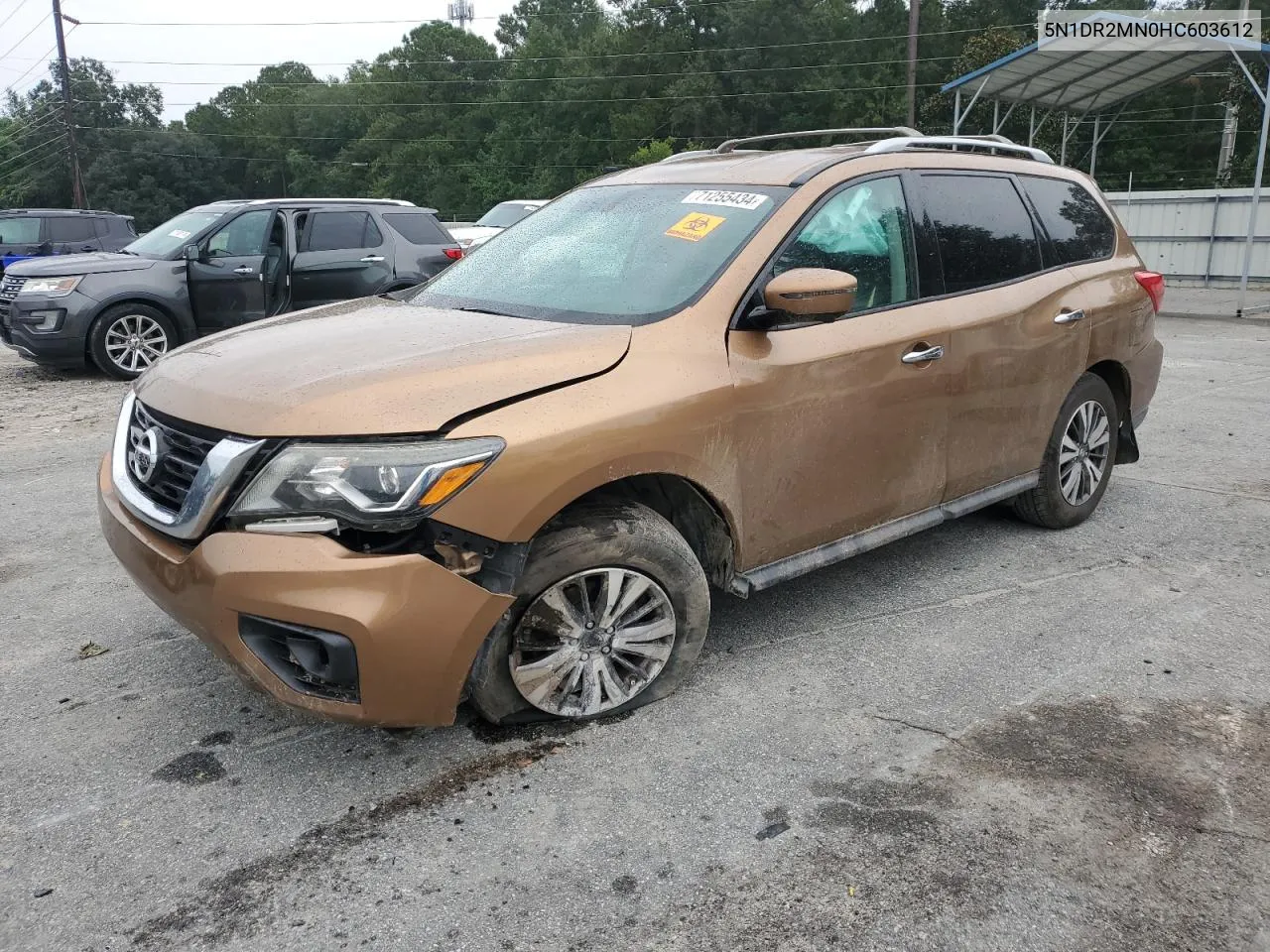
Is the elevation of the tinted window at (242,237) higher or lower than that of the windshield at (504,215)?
lower

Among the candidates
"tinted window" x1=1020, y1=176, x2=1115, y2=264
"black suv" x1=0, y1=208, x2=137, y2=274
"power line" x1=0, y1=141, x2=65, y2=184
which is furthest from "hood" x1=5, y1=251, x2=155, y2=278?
"power line" x1=0, y1=141, x2=65, y2=184

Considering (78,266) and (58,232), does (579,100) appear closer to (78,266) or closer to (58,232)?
(58,232)

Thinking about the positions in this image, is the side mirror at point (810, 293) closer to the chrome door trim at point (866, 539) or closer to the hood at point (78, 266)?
the chrome door trim at point (866, 539)

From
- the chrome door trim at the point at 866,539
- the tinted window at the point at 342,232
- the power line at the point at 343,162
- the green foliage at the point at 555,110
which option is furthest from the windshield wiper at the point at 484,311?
the power line at the point at 343,162

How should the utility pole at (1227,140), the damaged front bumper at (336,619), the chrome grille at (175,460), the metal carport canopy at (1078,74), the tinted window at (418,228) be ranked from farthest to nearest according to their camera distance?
1. the utility pole at (1227,140)
2. the metal carport canopy at (1078,74)
3. the tinted window at (418,228)
4. the chrome grille at (175,460)
5. the damaged front bumper at (336,619)

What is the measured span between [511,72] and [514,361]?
7418cm

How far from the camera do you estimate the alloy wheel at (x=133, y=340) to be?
972cm

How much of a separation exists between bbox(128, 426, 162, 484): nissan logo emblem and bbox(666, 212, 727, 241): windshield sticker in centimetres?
180

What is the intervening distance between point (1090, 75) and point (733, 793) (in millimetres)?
19196

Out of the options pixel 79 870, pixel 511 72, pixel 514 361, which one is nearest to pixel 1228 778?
pixel 514 361

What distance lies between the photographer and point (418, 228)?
10.9 m

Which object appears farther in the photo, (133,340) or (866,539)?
(133,340)

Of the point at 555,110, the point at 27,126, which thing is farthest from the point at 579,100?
the point at 27,126

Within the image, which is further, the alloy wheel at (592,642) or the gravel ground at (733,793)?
the alloy wheel at (592,642)
